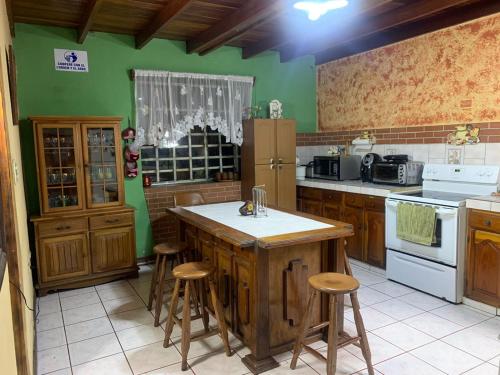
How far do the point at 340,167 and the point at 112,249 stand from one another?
2.82 m

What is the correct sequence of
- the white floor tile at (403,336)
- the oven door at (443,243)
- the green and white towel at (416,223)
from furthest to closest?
the green and white towel at (416,223)
the oven door at (443,243)
the white floor tile at (403,336)

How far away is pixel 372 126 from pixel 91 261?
3.64 metres

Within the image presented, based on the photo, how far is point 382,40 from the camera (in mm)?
4523

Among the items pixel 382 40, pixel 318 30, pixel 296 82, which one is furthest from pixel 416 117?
pixel 296 82

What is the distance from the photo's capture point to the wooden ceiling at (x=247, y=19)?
3.27 m

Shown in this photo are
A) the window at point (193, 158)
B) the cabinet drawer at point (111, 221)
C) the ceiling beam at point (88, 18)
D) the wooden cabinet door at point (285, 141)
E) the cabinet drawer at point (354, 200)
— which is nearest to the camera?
the ceiling beam at point (88, 18)

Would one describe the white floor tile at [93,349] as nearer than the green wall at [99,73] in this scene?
Yes

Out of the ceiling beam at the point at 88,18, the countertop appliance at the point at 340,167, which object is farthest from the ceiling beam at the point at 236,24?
the countertop appliance at the point at 340,167

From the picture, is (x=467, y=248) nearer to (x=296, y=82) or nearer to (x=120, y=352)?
(x=120, y=352)

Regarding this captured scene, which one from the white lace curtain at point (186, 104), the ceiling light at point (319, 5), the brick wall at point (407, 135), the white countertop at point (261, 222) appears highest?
the ceiling light at point (319, 5)

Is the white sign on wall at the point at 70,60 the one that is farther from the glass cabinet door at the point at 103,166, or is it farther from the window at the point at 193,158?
the window at the point at 193,158

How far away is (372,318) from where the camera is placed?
3035mm

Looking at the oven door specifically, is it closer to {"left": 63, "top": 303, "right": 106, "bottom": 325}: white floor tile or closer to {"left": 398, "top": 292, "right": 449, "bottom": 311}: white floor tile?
{"left": 398, "top": 292, "right": 449, "bottom": 311}: white floor tile

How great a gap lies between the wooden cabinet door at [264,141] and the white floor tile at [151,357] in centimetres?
268
